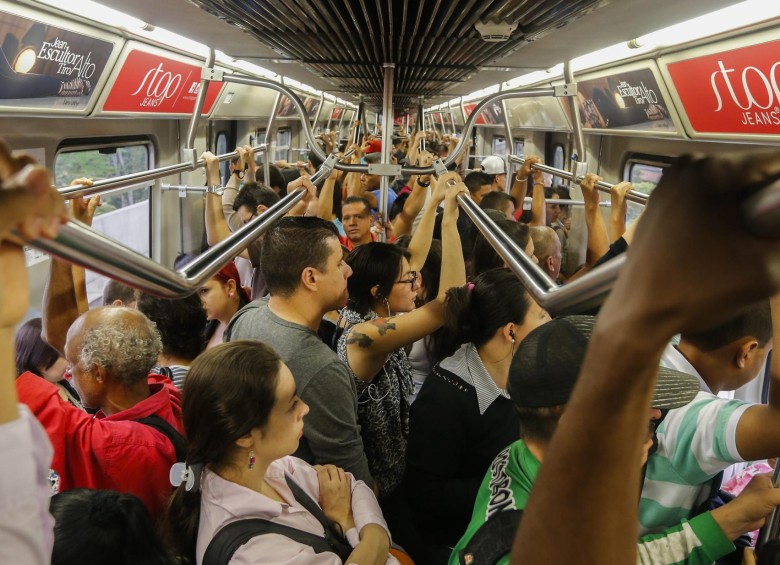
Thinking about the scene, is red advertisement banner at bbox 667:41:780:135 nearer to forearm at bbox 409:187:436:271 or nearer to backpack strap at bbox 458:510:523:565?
forearm at bbox 409:187:436:271

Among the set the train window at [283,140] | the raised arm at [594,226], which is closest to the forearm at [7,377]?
the raised arm at [594,226]

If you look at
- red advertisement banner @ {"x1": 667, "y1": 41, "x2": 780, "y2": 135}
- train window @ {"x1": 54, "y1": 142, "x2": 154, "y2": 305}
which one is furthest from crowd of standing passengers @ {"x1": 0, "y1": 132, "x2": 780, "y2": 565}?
train window @ {"x1": 54, "y1": 142, "x2": 154, "y2": 305}

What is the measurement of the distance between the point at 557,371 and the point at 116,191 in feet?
15.4

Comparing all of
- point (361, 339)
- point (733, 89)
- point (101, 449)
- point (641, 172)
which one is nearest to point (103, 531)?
point (101, 449)

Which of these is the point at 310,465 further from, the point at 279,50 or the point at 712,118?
A: the point at 712,118

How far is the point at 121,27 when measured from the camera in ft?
12.8

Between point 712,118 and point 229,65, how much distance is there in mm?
3344

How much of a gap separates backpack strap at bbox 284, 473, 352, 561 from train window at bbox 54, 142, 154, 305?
10.1 feet

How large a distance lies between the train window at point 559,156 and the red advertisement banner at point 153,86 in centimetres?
459

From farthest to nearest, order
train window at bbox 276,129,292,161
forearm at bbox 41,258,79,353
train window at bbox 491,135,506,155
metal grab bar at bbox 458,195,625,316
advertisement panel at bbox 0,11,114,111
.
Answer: train window at bbox 276,129,292,161
train window at bbox 491,135,506,155
advertisement panel at bbox 0,11,114,111
forearm at bbox 41,258,79,353
metal grab bar at bbox 458,195,625,316

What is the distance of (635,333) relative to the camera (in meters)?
0.44

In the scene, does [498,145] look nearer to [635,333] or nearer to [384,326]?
[384,326]

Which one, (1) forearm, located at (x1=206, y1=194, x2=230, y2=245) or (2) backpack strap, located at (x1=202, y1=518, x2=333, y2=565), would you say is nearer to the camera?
(2) backpack strap, located at (x1=202, y1=518, x2=333, y2=565)

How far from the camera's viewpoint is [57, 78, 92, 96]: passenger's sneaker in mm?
3803
